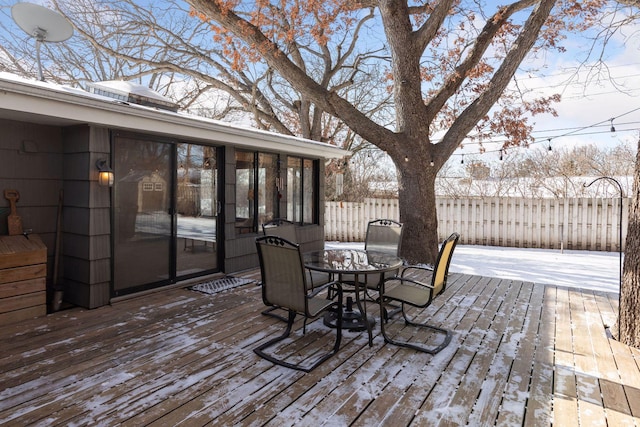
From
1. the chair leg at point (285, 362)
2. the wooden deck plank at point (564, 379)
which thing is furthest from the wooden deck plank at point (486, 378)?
the chair leg at point (285, 362)

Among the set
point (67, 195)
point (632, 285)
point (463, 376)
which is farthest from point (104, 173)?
point (632, 285)

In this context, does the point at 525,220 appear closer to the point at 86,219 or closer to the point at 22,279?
the point at 86,219

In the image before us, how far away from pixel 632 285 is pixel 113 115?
5.08m

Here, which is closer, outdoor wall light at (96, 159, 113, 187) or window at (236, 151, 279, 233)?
outdoor wall light at (96, 159, 113, 187)

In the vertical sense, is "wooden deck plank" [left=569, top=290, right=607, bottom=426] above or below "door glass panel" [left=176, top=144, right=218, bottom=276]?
below

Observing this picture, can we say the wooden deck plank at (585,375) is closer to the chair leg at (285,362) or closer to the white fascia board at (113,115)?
the chair leg at (285,362)

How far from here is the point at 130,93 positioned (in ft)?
16.6

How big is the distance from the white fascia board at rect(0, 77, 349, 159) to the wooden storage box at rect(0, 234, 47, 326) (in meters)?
1.29

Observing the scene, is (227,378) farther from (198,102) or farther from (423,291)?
(198,102)

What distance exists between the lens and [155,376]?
101 inches

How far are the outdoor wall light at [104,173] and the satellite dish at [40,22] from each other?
74.5 inches

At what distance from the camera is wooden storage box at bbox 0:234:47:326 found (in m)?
3.53

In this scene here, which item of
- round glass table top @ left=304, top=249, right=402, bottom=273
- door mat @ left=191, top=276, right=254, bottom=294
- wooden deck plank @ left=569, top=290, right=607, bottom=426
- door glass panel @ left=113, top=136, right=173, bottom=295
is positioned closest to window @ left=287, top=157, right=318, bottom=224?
door mat @ left=191, top=276, right=254, bottom=294

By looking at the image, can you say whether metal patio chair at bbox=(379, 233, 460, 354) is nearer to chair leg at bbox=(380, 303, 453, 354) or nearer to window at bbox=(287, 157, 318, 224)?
chair leg at bbox=(380, 303, 453, 354)
